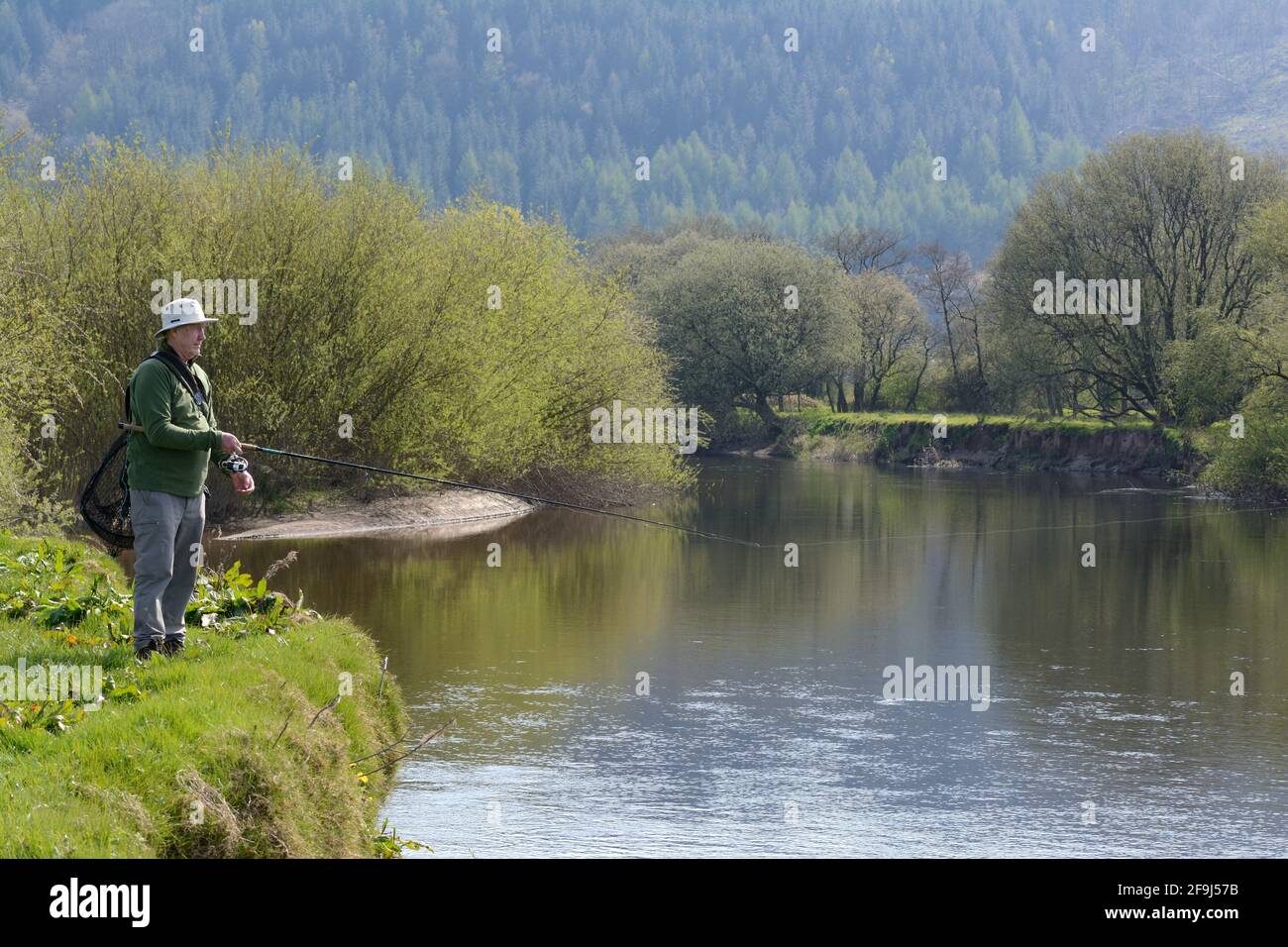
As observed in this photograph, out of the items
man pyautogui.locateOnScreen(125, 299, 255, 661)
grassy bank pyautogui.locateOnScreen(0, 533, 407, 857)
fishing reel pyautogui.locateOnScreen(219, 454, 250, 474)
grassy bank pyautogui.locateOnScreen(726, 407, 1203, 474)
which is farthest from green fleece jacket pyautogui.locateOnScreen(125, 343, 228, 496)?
grassy bank pyautogui.locateOnScreen(726, 407, 1203, 474)

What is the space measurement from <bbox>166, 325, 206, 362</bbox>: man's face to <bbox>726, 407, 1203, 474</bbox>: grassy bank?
49854mm

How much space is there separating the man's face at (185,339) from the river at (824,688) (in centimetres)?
380

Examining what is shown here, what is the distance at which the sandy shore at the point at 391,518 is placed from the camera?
1323 inches

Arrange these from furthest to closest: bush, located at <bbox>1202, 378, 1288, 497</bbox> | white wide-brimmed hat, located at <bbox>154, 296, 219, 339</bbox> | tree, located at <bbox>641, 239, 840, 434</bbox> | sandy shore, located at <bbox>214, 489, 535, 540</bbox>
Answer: tree, located at <bbox>641, 239, 840, 434</bbox> < bush, located at <bbox>1202, 378, 1288, 497</bbox> < sandy shore, located at <bbox>214, 489, 535, 540</bbox> < white wide-brimmed hat, located at <bbox>154, 296, 219, 339</bbox>

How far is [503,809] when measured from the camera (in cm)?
1224

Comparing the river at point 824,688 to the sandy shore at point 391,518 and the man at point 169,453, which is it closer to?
the sandy shore at point 391,518

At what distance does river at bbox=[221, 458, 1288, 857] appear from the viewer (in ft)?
39.8

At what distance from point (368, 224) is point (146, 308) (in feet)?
18.2

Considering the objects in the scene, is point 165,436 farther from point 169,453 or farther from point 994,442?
point 994,442

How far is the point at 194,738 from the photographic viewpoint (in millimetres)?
9109

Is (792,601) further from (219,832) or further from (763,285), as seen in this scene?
(763,285)

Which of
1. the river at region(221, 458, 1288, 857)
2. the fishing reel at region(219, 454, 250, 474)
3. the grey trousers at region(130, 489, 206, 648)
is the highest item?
the fishing reel at region(219, 454, 250, 474)

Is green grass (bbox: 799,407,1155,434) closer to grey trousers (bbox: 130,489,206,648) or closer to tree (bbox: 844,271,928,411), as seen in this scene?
tree (bbox: 844,271,928,411)
